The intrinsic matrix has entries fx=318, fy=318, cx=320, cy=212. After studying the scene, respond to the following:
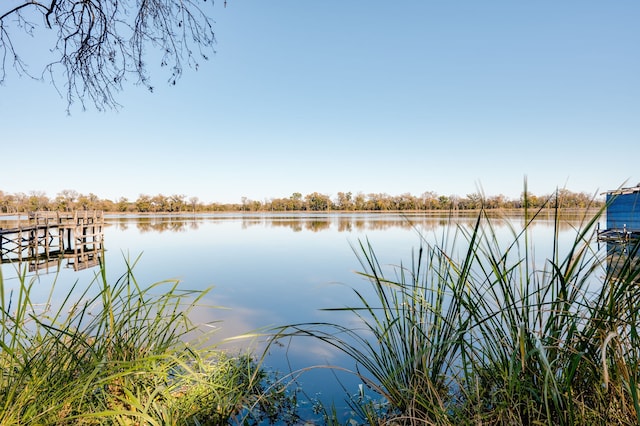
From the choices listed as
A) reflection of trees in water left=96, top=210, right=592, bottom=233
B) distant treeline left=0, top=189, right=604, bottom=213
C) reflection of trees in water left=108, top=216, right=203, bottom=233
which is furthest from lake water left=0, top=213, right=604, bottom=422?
distant treeline left=0, top=189, right=604, bottom=213

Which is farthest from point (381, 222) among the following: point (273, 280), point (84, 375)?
point (84, 375)

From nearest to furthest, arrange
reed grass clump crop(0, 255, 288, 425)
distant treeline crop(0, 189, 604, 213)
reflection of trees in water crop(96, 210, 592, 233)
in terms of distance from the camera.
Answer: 1. reed grass clump crop(0, 255, 288, 425)
2. reflection of trees in water crop(96, 210, 592, 233)
3. distant treeline crop(0, 189, 604, 213)

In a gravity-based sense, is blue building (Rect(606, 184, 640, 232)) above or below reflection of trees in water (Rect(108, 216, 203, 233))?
above

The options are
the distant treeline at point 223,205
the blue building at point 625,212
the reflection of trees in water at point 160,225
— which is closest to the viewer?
the blue building at point 625,212

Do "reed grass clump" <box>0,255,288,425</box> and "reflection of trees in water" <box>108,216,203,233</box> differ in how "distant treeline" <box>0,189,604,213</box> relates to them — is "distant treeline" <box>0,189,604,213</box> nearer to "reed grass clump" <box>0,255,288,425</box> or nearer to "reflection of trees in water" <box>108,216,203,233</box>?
"reflection of trees in water" <box>108,216,203,233</box>

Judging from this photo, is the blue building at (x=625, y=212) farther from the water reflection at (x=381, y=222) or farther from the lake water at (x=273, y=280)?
the lake water at (x=273, y=280)

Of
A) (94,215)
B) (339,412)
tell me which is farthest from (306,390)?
(94,215)

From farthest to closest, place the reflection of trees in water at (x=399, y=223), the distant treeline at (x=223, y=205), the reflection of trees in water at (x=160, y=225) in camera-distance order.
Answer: the distant treeline at (x=223, y=205) → the reflection of trees in water at (x=160, y=225) → the reflection of trees in water at (x=399, y=223)

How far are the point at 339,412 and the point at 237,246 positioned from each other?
17136 millimetres

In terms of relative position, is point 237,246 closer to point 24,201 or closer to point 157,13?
point 157,13

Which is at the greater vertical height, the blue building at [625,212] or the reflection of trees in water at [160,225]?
the blue building at [625,212]

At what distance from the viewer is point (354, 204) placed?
85.6 meters

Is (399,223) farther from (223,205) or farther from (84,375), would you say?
(223,205)

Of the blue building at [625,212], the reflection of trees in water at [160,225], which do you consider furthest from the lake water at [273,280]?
the reflection of trees in water at [160,225]
